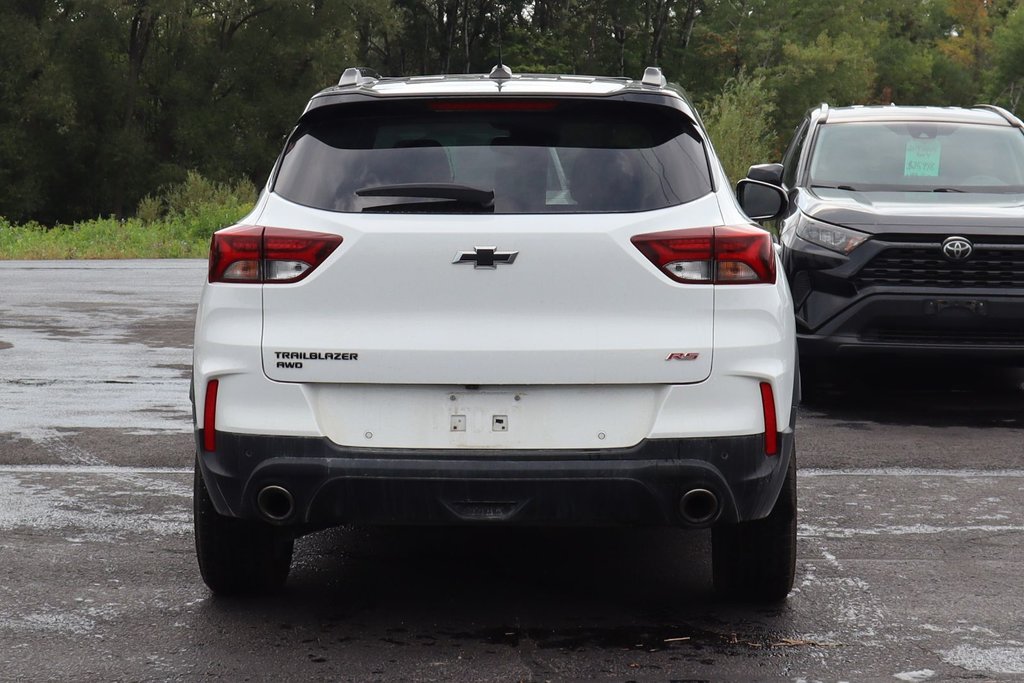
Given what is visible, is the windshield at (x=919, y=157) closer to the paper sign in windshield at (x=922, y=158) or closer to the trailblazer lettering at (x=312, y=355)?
the paper sign in windshield at (x=922, y=158)

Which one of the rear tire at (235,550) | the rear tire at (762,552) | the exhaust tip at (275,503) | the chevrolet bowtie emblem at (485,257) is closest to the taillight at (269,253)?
the chevrolet bowtie emblem at (485,257)

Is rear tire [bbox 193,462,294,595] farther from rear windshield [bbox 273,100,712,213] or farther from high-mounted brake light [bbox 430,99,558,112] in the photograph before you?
high-mounted brake light [bbox 430,99,558,112]

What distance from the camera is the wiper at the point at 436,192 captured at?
4.58 m

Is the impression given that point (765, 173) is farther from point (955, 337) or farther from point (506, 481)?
point (506, 481)

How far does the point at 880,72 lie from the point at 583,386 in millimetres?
97873

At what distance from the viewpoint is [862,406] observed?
999cm

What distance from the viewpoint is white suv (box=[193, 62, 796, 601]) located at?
4.46m

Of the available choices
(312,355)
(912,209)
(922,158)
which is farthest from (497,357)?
(922,158)

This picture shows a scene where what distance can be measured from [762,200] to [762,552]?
2095 mm

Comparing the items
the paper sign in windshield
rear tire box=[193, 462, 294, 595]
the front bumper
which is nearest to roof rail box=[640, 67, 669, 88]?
rear tire box=[193, 462, 294, 595]

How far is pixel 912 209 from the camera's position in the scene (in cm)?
939

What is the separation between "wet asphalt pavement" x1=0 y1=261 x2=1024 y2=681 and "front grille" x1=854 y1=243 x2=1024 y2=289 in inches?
35.4

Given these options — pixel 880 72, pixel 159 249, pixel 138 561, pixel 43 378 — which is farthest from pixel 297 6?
pixel 138 561

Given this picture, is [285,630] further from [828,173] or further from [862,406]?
[828,173]
